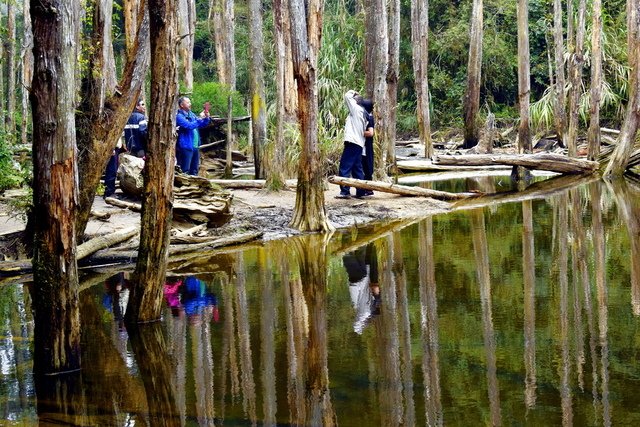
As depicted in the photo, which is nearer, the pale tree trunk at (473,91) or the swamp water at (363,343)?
the swamp water at (363,343)

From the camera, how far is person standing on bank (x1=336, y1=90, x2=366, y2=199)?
1602cm

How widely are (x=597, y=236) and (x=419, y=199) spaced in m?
5.10

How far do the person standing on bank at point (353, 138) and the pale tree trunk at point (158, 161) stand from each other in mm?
8345

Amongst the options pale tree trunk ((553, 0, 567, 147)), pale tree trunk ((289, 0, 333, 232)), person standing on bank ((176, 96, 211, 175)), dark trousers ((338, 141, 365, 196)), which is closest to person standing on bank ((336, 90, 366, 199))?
dark trousers ((338, 141, 365, 196))

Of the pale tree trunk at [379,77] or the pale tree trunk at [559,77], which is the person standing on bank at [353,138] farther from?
the pale tree trunk at [559,77]

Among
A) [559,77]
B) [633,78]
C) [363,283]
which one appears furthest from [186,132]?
[559,77]

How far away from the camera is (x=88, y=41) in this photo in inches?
429

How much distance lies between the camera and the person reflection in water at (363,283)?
26.7 ft

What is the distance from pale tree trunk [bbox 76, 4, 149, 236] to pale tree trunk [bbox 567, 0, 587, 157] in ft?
58.4

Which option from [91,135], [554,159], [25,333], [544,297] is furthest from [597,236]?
[554,159]

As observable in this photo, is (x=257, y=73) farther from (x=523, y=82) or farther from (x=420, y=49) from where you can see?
(x=420, y=49)

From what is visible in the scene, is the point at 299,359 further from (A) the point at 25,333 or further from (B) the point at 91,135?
(B) the point at 91,135

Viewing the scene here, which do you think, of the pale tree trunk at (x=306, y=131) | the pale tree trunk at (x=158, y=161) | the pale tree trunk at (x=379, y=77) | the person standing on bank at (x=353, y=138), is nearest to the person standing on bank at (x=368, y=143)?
the person standing on bank at (x=353, y=138)

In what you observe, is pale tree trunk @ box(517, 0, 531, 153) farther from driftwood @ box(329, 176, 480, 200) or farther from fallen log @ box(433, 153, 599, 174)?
driftwood @ box(329, 176, 480, 200)
